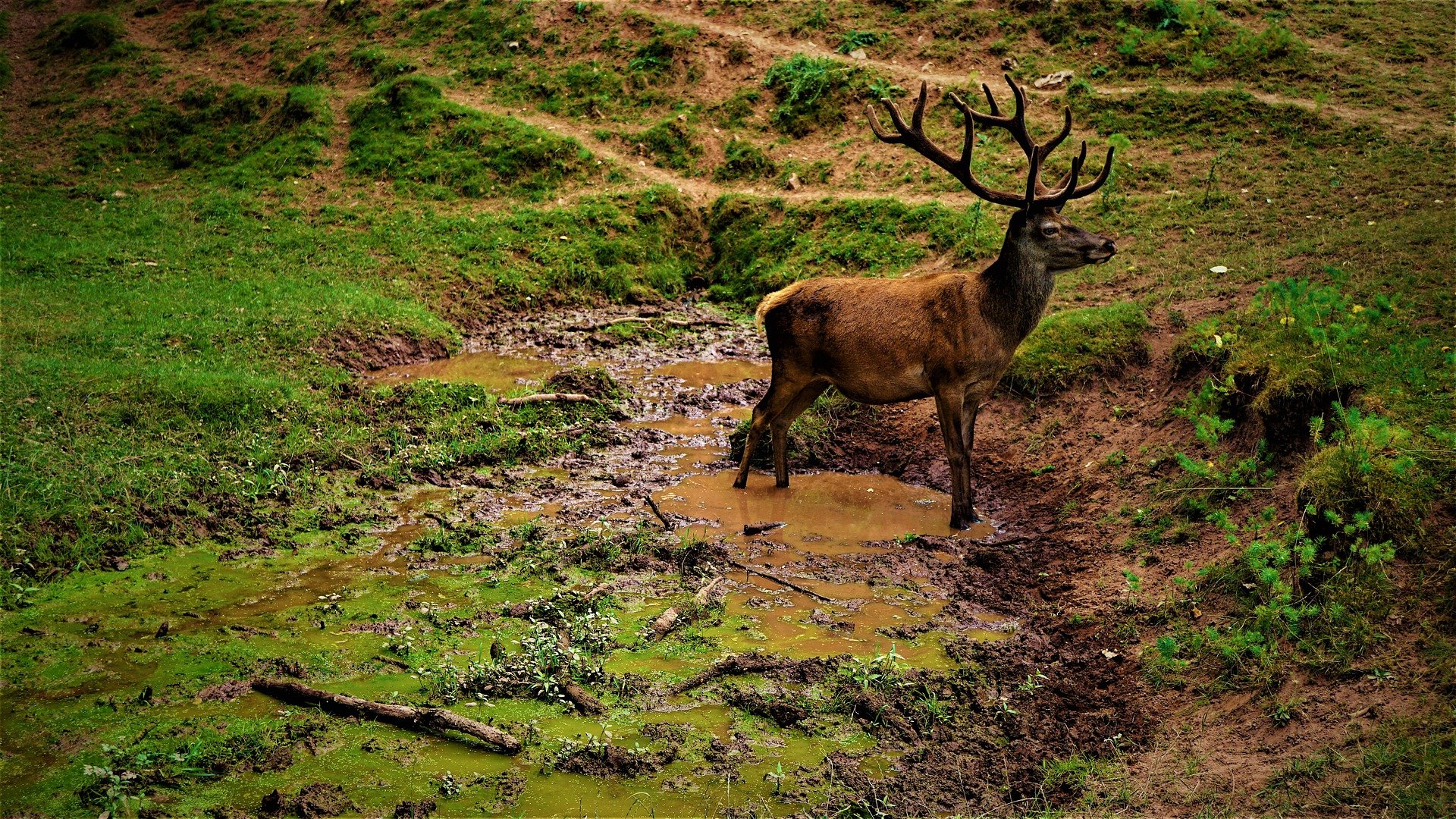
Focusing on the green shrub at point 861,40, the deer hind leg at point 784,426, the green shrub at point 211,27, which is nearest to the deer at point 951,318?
the deer hind leg at point 784,426

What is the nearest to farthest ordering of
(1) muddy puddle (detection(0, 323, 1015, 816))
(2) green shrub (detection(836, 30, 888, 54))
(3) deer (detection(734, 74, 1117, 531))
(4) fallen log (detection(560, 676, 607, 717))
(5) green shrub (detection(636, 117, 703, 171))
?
(1) muddy puddle (detection(0, 323, 1015, 816)), (4) fallen log (detection(560, 676, 607, 717)), (3) deer (detection(734, 74, 1117, 531)), (5) green shrub (detection(636, 117, 703, 171)), (2) green shrub (detection(836, 30, 888, 54))

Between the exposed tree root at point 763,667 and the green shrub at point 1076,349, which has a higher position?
the green shrub at point 1076,349

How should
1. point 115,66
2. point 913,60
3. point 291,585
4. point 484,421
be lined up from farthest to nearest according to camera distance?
1. point 115,66
2. point 913,60
3. point 484,421
4. point 291,585

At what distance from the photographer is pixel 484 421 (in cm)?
1102

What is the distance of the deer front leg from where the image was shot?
9.28m

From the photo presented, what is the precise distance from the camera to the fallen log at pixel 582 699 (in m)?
6.12

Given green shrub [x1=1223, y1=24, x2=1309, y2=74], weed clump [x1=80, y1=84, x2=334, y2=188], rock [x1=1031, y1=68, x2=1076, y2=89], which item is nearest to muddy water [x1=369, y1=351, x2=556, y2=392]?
weed clump [x1=80, y1=84, x2=334, y2=188]

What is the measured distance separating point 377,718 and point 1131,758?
4208mm

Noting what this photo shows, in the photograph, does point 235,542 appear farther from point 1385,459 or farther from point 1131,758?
point 1385,459

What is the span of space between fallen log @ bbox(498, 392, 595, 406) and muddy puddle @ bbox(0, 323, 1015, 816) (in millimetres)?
1029

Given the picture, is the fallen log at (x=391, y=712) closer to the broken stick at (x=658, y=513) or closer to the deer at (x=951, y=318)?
the broken stick at (x=658, y=513)

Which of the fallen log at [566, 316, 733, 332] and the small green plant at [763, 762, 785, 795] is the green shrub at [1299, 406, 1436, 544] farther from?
the fallen log at [566, 316, 733, 332]

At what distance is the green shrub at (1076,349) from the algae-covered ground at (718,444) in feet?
0.15

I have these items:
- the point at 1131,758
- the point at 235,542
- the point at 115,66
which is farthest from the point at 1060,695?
the point at 115,66
